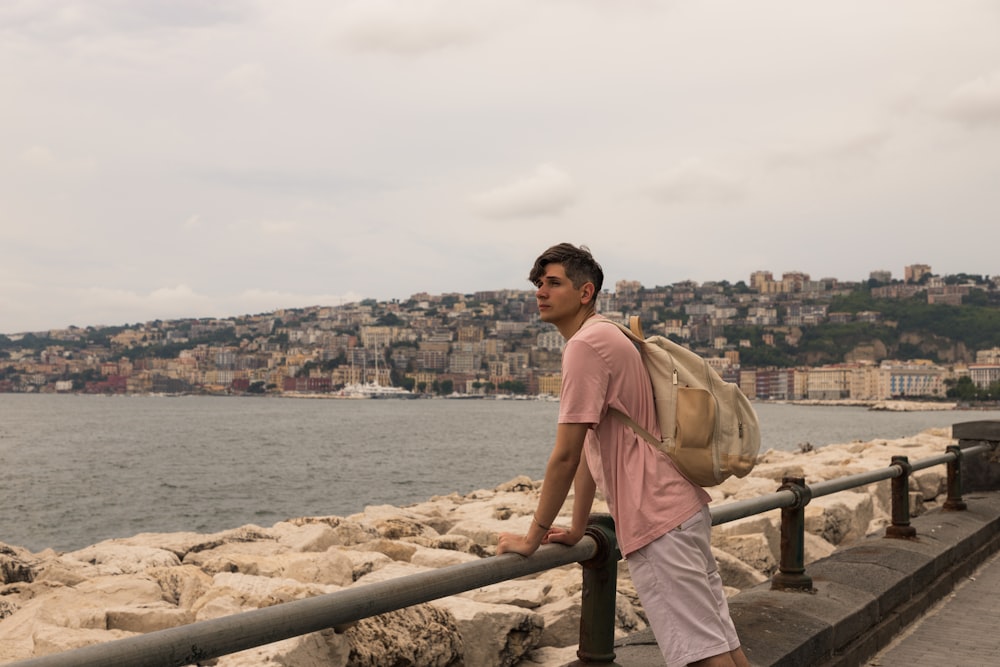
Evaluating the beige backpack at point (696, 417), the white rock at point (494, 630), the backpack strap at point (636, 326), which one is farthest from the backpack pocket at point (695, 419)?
the white rock at point (494, 630)

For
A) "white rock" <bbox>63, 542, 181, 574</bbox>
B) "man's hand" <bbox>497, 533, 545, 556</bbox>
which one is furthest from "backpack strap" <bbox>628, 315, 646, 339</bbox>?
"white rock" <bbox>63, 542, 181, 574</bbox>

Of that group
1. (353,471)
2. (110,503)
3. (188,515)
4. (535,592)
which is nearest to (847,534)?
(535,592)

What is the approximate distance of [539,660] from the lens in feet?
19.5

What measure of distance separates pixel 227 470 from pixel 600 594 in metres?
46.6

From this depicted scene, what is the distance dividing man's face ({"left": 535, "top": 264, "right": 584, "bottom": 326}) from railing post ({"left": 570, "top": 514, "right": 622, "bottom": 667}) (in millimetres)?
586

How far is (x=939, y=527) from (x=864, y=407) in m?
175

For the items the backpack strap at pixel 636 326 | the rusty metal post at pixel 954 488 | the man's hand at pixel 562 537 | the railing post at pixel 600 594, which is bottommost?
the rusty metal post at pixel 954 488

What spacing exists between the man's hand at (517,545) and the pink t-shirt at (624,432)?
0.24 meters

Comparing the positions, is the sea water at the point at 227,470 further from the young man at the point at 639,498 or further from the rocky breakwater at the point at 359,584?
the young man at the point at 639,498

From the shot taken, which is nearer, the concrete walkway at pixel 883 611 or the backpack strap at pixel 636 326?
the backpack strap at pixel 636 326

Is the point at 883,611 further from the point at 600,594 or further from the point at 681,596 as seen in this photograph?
the point at 681,596

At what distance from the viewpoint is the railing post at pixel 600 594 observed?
2932 millimetres

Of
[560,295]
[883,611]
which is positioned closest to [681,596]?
[560,295]

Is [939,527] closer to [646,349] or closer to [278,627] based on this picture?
[646,349]
